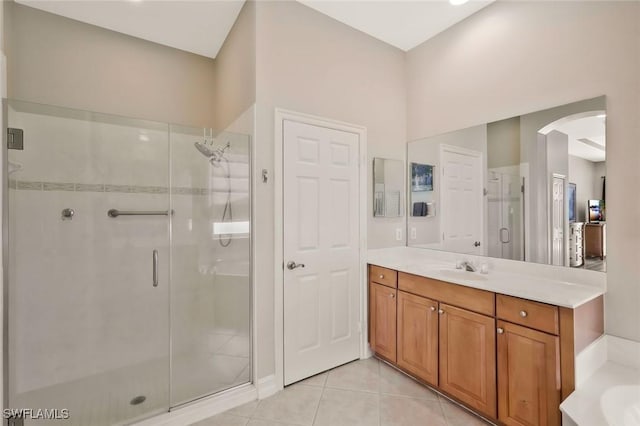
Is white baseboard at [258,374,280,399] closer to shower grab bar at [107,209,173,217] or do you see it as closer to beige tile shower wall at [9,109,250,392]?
beige tile shower wall at [9,109,250,392]

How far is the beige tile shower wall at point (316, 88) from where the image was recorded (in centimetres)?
213

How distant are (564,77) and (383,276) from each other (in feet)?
6.33

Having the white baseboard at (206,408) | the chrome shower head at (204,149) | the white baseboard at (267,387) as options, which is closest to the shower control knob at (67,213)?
the chrome shower head at (204,149)

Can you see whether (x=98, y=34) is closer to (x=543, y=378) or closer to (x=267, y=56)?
(x=267, y=56)

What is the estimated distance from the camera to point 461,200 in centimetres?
257

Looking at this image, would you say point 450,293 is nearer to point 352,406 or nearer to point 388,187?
point 352,406

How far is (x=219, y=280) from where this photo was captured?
2.44m

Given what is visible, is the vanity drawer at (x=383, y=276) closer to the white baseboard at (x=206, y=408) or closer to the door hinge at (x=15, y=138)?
the white baseboard at (x=206, y=408)

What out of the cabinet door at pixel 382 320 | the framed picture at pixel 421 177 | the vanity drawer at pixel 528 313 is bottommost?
the cabinet door at pixel 382 320

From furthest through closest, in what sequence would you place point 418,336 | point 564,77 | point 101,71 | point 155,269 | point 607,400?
point 101,71 → point 155,269 → point 418,336 → point 564,77 → point 607,400

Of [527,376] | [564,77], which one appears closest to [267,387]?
[527,376]

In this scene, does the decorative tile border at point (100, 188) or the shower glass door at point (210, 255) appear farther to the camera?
the shower glass door at point (210, 255)

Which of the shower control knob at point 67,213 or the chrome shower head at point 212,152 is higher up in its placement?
the chrome shower head at point 212,152

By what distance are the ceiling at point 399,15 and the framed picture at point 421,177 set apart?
49.4 inches
